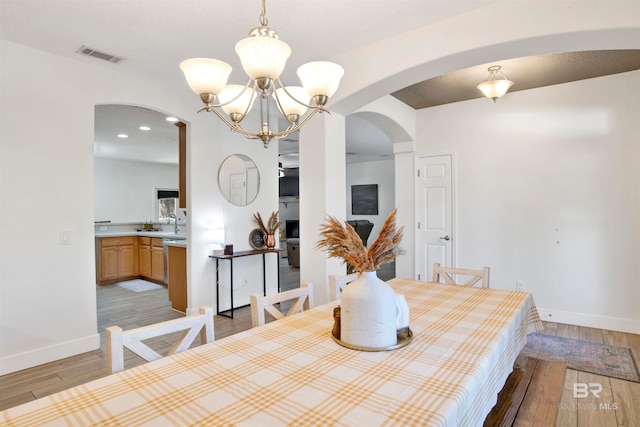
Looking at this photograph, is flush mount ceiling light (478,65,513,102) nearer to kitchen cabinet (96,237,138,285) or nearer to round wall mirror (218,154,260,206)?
round wall mirror (218,154,260,206)

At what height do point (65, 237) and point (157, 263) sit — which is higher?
point (65, 237)

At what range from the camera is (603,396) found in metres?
2.27

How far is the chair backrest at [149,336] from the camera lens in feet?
3.77

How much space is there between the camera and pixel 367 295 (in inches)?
48.9

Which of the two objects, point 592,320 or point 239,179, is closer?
point 592,320

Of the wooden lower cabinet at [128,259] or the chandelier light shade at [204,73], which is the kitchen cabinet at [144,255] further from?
the chandelier light shade at [204,73]

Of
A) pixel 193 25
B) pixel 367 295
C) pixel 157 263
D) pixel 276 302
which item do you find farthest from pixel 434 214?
pixel 157 263

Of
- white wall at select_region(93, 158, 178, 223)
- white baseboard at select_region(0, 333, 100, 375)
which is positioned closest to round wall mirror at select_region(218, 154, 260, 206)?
white baseboard at select_region(0, 333, 100, 375)

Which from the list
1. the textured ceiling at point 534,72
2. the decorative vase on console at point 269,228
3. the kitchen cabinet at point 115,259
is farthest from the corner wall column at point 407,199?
the kitchen cabinet at point 115,259

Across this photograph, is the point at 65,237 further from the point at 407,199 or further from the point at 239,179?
the point at 407,199

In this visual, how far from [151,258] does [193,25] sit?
4658mm

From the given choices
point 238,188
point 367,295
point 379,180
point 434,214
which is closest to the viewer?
point 367,295

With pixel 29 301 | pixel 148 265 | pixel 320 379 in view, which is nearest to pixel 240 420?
pixel 320 379

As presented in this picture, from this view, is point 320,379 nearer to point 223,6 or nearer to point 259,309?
point 259,309
